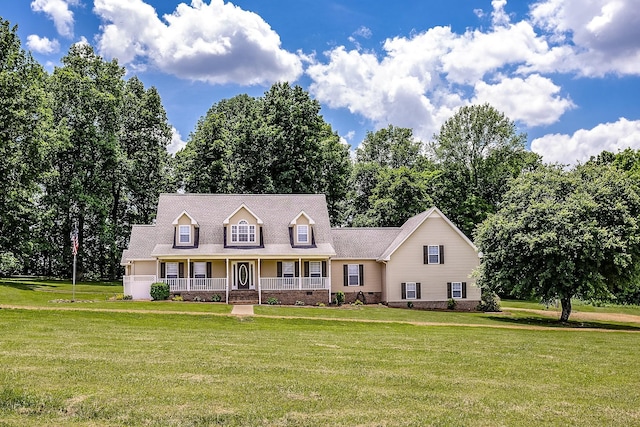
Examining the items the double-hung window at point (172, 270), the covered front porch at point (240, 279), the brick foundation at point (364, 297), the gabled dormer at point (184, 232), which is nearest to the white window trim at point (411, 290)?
the brick foundation at point (364, 297)

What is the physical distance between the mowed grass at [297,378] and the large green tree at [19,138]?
1878cm

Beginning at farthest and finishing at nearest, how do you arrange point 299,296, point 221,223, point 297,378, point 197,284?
point 221,223 < point 299,296 < point 197,284 < point 297,378

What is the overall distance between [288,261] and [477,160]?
2703 cm

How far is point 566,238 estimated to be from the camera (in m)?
28.5

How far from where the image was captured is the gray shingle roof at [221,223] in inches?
1497

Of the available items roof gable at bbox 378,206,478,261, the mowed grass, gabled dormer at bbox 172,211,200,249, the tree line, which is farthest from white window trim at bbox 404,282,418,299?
the mowed grass

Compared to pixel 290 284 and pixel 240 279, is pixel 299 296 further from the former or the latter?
pixel 240 279

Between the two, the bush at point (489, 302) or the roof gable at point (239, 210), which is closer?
the bush at point (489, 302)

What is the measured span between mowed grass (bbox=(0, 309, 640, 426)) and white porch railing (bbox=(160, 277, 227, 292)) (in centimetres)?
1560

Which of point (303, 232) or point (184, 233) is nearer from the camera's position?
point (184, 233)

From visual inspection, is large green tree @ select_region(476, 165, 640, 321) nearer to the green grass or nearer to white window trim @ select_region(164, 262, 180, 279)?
the green grass

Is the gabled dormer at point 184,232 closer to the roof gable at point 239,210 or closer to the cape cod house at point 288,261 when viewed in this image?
the cape cod house at point 288,261

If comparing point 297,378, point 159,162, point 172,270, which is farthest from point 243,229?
point 297,378

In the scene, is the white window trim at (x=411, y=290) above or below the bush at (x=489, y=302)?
above
